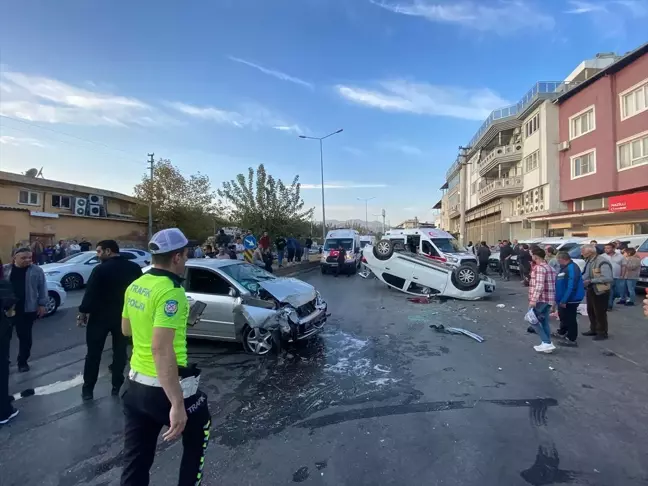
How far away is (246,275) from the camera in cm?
718

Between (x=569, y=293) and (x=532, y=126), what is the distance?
30.9 m

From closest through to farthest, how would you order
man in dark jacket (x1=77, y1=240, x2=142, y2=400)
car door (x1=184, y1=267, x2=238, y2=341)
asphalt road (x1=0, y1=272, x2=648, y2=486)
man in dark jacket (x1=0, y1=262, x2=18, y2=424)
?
asphalt road (x1=0, y1=272, x2=648, y2=486)
man in dark jacket (x1=0, y1=262, x2=18, y2=424)
man in dark jacket (x1=77, y1=240, x2=142, y2=400)
car door (x1=184, y1=267, x2=238, y2=341)

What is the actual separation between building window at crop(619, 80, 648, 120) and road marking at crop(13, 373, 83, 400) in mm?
27079

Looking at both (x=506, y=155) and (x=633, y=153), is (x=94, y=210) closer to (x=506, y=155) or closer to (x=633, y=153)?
(x=506, y=155)

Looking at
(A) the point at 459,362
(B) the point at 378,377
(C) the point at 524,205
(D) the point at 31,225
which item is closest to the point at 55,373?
(B) the point at 378,377

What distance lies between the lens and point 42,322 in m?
A: 9.14

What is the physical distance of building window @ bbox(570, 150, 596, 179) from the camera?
85.0 ft

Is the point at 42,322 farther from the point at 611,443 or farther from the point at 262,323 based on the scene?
the point at 611,443

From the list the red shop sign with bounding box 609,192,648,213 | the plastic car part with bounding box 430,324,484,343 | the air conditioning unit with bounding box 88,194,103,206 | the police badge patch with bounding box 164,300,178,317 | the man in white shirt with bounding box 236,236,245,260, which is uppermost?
the air conditioning unit with bounding box 88,194,103,206

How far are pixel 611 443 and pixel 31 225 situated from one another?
2847 cm

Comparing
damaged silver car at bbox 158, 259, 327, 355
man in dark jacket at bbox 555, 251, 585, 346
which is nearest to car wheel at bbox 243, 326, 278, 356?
damaged silver car at bbox 158, 259, 327, 355

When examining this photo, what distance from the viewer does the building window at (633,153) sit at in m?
21.2

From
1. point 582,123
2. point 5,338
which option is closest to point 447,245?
point 5,338

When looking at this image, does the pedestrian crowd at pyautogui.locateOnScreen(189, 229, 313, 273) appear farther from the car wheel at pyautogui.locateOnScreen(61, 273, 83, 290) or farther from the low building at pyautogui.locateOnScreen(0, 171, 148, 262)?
the low building at pyautogui.locateOnScreen(0, 171, 148, 262)
